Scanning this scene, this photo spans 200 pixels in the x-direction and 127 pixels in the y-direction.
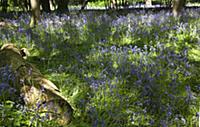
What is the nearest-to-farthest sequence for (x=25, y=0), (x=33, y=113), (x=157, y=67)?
(x=33, y=113)
(x=157, y=67)
(x=25, y=0)

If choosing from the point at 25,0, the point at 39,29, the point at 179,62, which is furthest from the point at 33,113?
the point at 25,0

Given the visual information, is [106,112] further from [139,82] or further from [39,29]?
[39,29]

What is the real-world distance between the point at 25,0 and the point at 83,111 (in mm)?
15034

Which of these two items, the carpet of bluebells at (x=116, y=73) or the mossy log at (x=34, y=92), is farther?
the carpet of bluebells at (x=116, y=73)

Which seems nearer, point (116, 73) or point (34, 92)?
point (34, 92)

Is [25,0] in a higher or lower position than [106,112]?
higher

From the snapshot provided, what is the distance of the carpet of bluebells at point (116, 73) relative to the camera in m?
3.90

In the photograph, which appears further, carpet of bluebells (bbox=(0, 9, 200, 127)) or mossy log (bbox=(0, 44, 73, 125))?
carpet of bluebells (bbox=(0, 9, 200, 127))

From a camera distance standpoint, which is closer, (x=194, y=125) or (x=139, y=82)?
(x=194, y=125)

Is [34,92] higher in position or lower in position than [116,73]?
higher

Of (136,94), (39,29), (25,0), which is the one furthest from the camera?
(25,0)

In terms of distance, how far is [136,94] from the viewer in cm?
446

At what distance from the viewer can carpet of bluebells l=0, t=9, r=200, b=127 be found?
12.8ft

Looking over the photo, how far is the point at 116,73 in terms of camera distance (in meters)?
4.89
